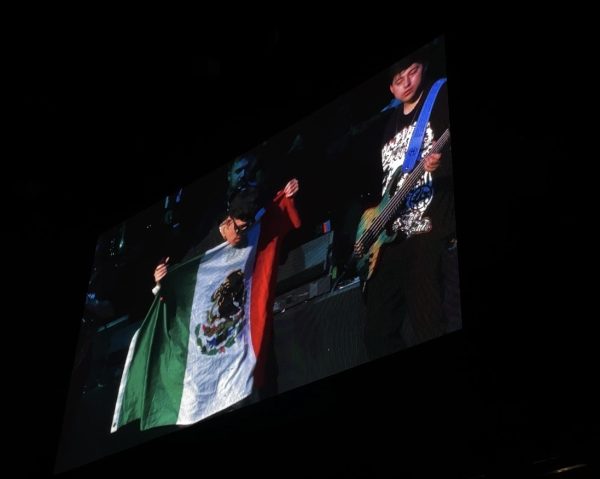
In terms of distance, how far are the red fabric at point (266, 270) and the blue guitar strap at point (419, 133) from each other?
500 millimetres

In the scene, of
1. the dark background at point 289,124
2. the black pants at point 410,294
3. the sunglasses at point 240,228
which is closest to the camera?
the dark background at point 289,124

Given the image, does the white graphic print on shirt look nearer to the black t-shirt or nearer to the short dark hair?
the black t-shirt

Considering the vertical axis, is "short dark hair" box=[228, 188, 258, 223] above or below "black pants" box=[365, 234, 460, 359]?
above

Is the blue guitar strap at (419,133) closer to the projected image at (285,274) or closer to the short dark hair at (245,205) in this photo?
the projected image at (285,274)

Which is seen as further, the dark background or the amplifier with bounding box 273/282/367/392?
the amplifier with bounding box 273/282/367/392

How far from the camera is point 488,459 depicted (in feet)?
8.11

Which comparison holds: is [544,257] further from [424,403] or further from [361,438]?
[361,438]

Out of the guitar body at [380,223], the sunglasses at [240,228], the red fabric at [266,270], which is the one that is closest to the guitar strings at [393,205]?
the guitar body at [380,223]

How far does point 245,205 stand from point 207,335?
571mm

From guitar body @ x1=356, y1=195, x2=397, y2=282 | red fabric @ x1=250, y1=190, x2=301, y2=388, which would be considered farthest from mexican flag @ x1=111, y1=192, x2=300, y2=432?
guitar body @ x1=356, y1=195, x2=397, y2=282

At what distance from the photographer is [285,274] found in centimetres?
323

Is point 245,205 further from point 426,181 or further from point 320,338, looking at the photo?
point 426,181

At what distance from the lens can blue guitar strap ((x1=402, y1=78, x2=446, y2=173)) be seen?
3.01 metres

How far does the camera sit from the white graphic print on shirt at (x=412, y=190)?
2.86m
